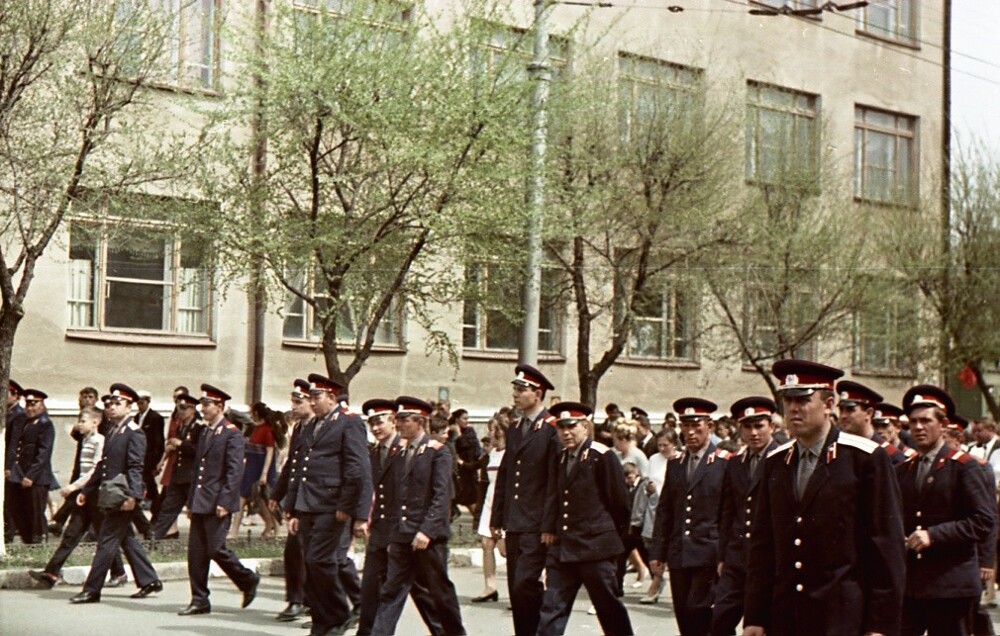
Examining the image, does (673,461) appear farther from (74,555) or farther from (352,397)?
(352,397)

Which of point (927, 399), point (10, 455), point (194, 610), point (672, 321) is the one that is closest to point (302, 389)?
point (194, 610)

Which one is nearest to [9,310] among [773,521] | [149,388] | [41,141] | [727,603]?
[41,141]

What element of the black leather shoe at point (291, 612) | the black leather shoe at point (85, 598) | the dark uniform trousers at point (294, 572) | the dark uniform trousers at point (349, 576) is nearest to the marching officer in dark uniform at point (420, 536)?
the dark uniform trousers at point (349, 576)

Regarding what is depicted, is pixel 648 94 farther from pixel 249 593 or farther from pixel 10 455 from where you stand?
pixel 249 593

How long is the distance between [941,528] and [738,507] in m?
1.35

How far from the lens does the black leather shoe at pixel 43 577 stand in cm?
1631

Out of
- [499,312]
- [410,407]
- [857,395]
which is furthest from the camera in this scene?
[499,312]

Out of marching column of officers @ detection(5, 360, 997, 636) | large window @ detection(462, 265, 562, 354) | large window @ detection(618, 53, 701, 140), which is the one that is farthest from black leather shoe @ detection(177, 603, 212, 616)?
large window @ detection(618, 53, 701, 140)

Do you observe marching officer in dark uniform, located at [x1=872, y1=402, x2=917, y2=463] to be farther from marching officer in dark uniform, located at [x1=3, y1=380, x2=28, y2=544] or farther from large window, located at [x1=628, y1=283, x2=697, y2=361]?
large window, located at [x1=628, y1=283, x2=697, y2=361]

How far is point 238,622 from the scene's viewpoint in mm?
14367

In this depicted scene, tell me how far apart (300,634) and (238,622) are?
3.06 feet

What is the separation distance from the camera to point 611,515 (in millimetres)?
12258

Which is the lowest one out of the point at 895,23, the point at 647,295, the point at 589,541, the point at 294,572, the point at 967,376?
the point at 294,572

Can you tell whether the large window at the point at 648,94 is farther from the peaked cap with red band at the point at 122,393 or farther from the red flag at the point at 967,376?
the peaked cap with red band at the point at 122,393
